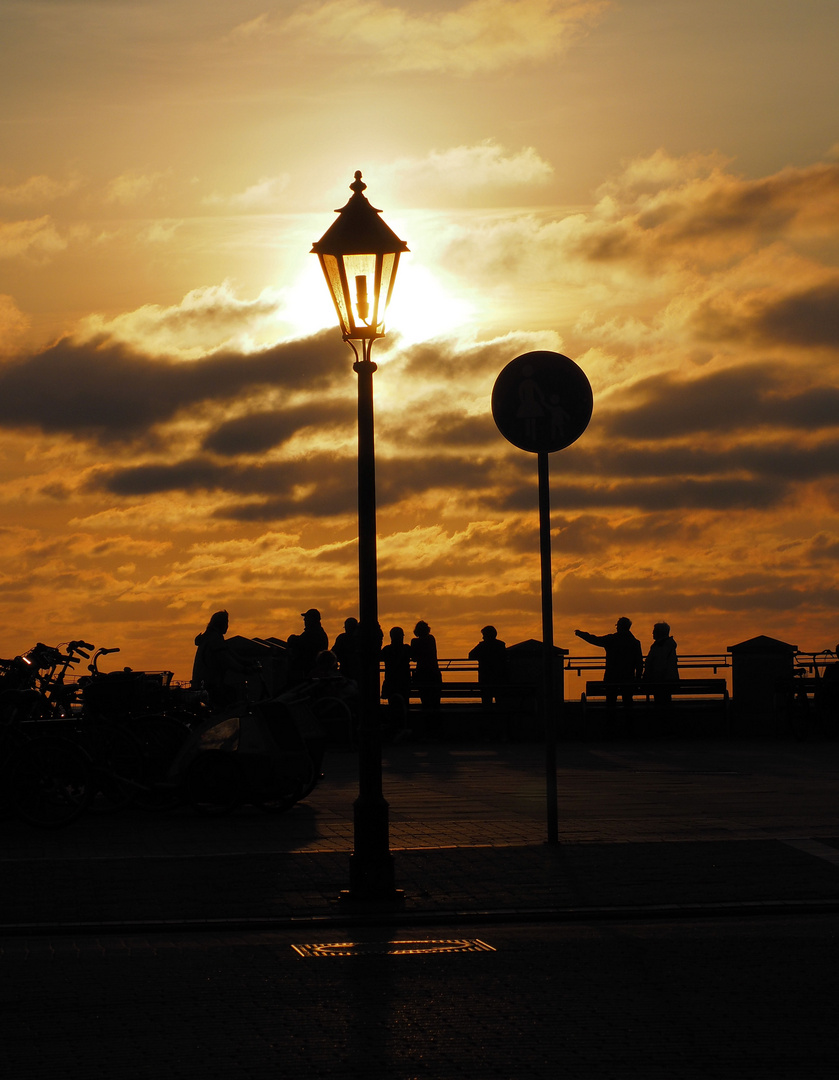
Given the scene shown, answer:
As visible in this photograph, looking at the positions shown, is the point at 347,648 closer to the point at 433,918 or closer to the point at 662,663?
the point at 662,663

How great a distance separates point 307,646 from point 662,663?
6.06 meters

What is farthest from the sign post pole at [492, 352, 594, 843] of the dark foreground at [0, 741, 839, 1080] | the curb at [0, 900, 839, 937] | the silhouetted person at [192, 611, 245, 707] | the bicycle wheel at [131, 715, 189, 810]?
the silhouetted person at [192, 611, 245, 707]

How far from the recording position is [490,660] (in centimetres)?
2433

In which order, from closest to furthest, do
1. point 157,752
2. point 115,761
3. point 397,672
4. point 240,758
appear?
1. point 240,758
2. point 115,761
3. point 157,752
4. point 397,672

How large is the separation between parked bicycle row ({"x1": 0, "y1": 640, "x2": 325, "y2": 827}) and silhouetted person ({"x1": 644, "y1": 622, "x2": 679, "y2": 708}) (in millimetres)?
11107

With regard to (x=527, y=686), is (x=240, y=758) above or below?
below

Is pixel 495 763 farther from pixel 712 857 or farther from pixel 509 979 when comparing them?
pixel 509 979

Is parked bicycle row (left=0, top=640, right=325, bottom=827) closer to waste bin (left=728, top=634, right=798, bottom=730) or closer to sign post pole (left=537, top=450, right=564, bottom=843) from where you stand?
sign post pole (left=537, top=450, right=564, bottom=843)

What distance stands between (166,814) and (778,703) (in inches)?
533

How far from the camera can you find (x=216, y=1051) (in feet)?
19.6

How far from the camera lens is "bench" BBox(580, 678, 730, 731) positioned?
24422 mm

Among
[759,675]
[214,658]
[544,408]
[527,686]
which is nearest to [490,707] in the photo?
[527,686]

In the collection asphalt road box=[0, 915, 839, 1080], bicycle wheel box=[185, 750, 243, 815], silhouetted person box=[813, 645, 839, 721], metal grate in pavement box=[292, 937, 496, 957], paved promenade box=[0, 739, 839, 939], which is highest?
silhouetted person box=[813, 645, 839, 721]

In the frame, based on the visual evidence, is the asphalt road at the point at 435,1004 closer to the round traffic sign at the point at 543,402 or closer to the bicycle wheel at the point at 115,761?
the round traffic sign at the point at 543,402
